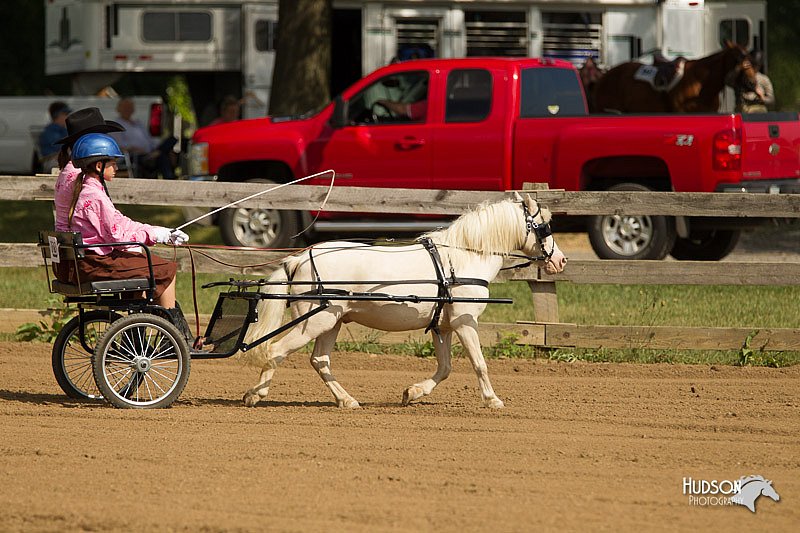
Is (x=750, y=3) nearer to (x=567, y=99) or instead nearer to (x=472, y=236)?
(x=567, y=99)

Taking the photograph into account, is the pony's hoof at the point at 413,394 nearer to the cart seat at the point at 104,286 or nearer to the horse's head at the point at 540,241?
the horse's head at the point at 540,241

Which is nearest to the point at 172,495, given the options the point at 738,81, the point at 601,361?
the point at 601,361

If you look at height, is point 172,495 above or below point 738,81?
below

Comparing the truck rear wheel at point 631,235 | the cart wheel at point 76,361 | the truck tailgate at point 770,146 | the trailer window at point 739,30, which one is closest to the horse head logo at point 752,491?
the cart wheel at point 76,361

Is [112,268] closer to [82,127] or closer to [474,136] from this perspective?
[82,127]

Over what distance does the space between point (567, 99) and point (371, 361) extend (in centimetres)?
530

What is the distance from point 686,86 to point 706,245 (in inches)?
159

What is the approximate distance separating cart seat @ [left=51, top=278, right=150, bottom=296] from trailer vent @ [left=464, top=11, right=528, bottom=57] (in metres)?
12.5

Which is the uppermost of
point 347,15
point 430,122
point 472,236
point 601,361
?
point 347,15

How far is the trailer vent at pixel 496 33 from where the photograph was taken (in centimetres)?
1948

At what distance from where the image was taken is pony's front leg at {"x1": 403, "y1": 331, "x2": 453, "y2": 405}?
8.15m

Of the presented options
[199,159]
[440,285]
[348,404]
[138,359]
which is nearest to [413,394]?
[348,404]

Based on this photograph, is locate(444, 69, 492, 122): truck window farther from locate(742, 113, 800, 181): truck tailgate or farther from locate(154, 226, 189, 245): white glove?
locate(154, 226, 189, 245): white glove

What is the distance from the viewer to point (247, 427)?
7465 mm
